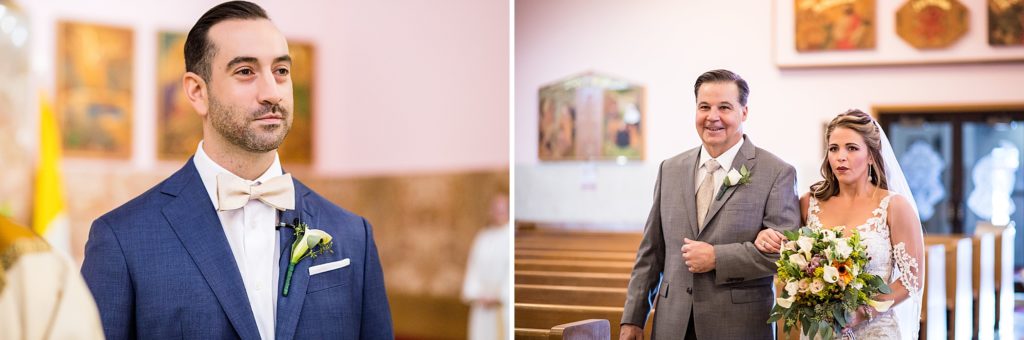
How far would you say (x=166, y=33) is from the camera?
2.36 meters

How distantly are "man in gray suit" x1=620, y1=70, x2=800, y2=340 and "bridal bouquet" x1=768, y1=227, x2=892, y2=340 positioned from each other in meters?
0.20

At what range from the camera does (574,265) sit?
18.9 ft

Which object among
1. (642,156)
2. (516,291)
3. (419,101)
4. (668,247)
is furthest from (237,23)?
(642,156)

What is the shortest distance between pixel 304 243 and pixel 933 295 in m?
3.87

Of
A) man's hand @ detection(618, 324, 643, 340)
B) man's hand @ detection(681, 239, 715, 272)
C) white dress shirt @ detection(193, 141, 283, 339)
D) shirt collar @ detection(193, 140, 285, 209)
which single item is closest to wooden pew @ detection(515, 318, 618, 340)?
man's hand @ detection(618, 324, 643, 340)

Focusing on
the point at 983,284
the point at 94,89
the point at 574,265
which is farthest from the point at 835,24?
the point at 94,89

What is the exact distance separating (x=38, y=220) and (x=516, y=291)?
3361 mm

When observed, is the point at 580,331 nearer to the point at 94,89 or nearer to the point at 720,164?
the point at 720,164

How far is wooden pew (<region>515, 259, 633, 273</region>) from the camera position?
18.7ft

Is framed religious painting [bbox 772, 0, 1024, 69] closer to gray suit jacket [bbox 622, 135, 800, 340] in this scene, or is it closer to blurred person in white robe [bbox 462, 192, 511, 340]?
gray suit jacket [bbox 622, 135, 800, 340]

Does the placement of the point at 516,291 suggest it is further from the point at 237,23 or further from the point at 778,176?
the point at 237,23

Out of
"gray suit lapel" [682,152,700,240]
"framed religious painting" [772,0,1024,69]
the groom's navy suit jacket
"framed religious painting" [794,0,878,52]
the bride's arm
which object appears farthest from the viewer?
"framed religious painting" [794,0,878,52]

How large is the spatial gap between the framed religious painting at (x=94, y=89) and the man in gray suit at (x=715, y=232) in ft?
6.84

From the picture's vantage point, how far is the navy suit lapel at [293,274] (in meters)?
2.49
